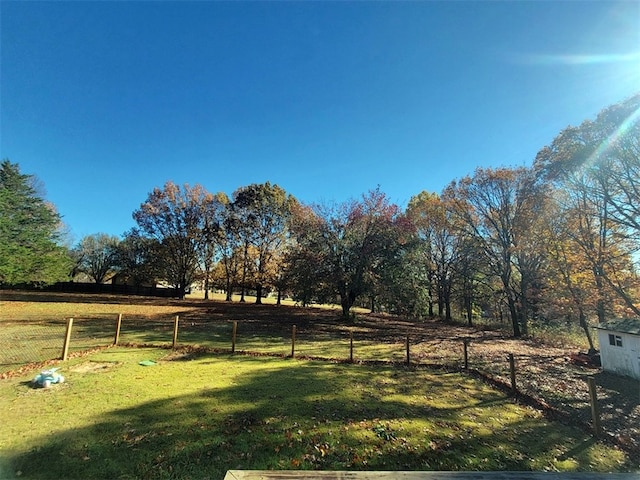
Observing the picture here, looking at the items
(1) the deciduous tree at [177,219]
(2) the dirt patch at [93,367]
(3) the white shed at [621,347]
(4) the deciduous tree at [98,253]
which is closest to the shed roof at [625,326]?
(3) the white shed at [621,347]

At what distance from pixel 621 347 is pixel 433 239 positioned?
66.4ft

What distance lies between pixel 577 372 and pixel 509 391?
5410 mm

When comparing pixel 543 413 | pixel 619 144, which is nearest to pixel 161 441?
pixel 543 413

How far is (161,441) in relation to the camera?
4754 mm

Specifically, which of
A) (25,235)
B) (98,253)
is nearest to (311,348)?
(25,235)

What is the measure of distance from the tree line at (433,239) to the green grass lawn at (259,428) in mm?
10601

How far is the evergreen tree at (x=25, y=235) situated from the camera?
77.7 feet

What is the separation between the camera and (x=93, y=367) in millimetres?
8570

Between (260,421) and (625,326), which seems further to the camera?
(625,326)

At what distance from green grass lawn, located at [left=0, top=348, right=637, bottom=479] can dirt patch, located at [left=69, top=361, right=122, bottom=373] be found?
47mm

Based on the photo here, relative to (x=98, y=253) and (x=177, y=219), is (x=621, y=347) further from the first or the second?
(x=98, y=253)

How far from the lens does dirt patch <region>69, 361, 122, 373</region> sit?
27.0 feet

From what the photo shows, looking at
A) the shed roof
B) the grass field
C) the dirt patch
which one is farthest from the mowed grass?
the shed roof

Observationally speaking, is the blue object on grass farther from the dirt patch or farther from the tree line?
the tree line
